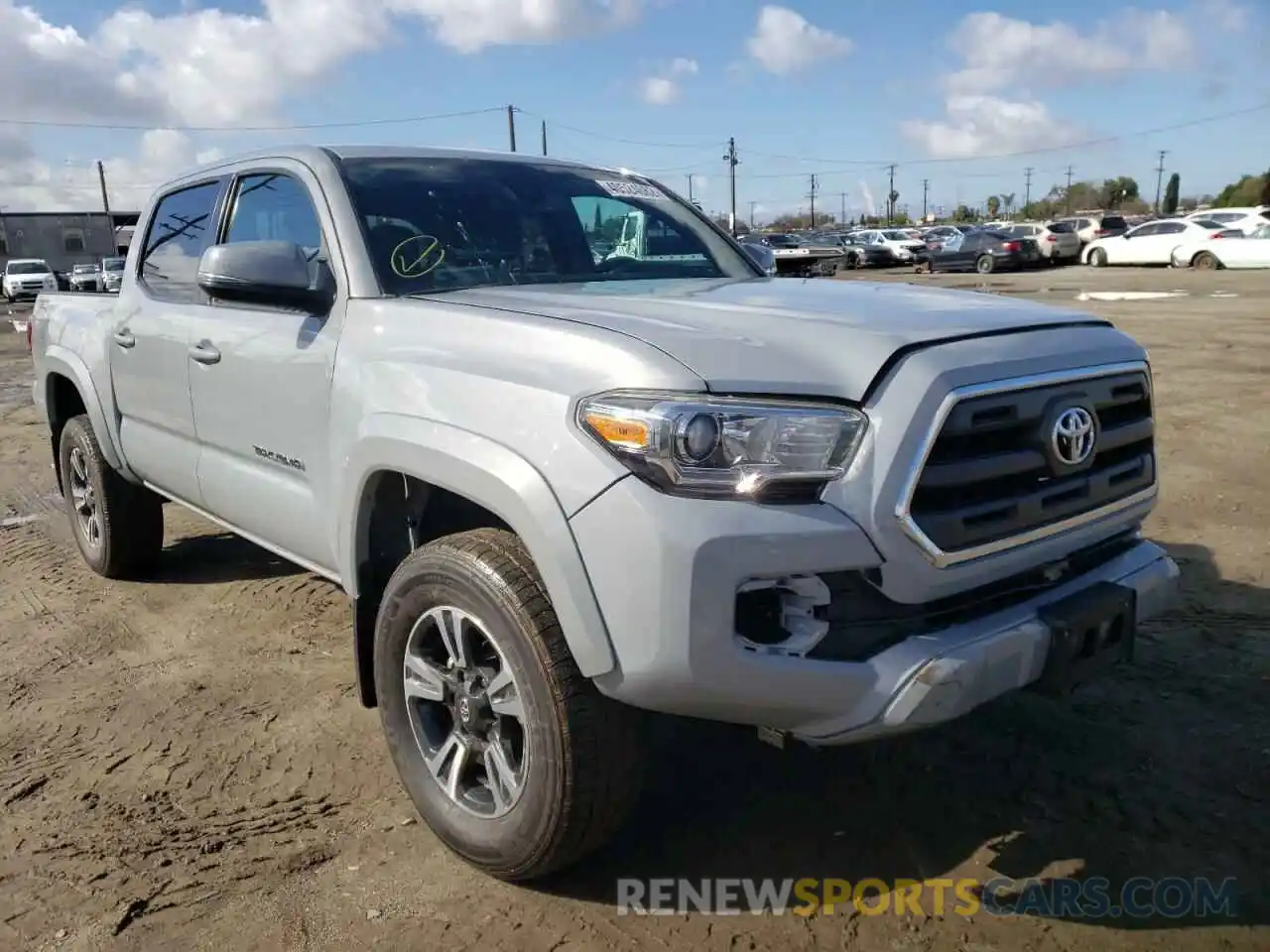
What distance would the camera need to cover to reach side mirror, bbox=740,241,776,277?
14.3 feet

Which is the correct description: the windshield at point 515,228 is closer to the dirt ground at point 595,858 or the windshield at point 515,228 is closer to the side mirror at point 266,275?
the side mirror at point 266,275

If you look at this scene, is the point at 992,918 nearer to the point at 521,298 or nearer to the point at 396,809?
the point at 396,809

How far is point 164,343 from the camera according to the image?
4168mm

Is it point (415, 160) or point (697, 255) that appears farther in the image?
point (697, 255)

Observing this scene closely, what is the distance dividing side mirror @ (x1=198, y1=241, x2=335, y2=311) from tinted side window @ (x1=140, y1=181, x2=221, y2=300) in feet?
3.23

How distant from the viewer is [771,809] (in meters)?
3.00

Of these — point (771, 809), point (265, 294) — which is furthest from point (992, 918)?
point (265, 294)

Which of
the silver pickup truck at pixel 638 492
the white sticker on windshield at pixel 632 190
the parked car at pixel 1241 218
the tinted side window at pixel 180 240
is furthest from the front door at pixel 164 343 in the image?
the parked car at pixel 1241 218

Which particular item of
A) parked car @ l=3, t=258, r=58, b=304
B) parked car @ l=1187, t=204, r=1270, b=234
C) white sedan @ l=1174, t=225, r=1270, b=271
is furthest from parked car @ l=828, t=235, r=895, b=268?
parked car @ l=3, t=258, r=58, b=304

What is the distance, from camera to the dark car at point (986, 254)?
31312 millimetres

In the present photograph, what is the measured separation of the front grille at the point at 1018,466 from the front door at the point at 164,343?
9.56 ft

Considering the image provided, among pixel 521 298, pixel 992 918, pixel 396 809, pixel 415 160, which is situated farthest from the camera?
pixel 415 160

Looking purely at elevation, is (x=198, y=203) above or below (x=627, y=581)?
above

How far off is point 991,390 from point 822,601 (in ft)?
2.06
